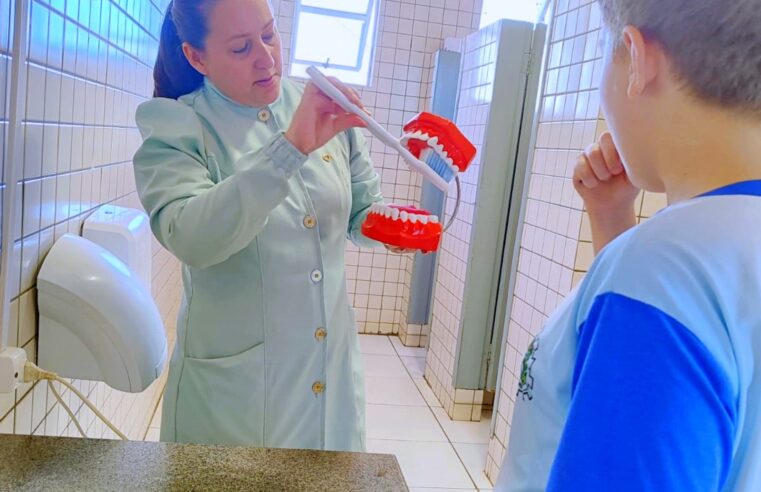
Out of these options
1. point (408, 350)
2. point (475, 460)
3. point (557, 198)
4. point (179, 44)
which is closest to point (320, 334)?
point (179, 44)

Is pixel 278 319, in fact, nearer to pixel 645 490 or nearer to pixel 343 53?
pixel 645 490

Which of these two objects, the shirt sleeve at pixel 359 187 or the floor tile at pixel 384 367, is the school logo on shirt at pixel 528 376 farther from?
the floor tile at pixel 384 367

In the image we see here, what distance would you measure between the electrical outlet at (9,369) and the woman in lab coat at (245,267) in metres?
0.25

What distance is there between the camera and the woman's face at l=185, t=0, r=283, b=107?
1.02 metres

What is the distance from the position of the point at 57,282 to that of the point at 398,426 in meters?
1.99

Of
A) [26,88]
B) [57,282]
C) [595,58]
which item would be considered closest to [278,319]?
[57,282]

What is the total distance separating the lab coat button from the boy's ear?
71 cm

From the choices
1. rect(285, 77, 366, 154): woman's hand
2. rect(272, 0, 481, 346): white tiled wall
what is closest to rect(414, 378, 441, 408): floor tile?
rect(272, 0, 481, 346): white tiled wall

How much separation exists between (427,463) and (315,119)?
6.14 feet

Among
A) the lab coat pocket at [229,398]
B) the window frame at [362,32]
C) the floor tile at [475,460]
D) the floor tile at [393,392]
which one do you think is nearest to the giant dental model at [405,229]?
the lab coat pocket at [229,398]

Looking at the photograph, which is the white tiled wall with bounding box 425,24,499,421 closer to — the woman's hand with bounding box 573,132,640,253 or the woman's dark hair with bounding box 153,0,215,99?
the woman's dark hair with bounding box 153,0,215,99

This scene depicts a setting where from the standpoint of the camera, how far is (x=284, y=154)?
2.96 ft

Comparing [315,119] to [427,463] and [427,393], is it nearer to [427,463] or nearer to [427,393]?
[427,463]

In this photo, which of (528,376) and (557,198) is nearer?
(528,376)
